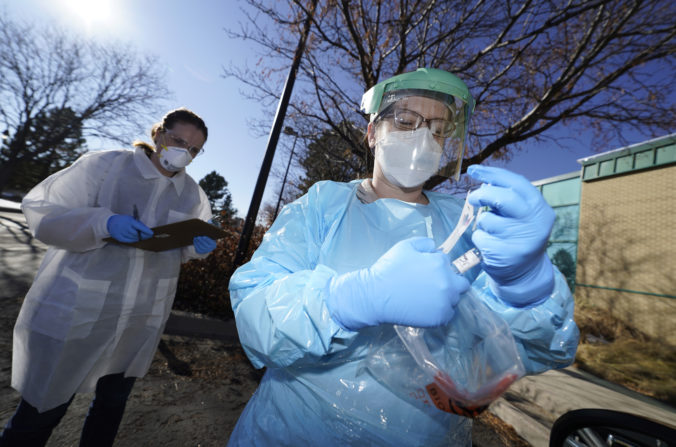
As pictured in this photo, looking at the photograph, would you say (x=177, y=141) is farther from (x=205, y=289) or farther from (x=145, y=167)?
(x=205, y=289)

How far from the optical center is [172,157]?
218cm

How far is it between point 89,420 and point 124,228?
126cm

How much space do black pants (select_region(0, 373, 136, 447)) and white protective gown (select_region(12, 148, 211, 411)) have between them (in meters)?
0.09

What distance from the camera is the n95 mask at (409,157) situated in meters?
1.26

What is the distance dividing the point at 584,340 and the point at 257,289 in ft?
33.0

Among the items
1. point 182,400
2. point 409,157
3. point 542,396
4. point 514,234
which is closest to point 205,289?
point 182,400

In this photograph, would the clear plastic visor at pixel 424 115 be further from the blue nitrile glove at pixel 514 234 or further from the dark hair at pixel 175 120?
the dark hair at pixel 175 120

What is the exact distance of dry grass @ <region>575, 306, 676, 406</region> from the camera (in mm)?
5505

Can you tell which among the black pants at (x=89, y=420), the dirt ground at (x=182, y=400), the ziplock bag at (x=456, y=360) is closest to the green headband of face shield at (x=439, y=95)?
the ziplock bag at (x=456, y=360)

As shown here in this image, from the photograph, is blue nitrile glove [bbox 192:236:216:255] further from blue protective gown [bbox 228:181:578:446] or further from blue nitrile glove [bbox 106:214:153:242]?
blue protective gown [bbox 228:181:578:446]

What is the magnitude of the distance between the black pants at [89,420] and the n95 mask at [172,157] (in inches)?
59.1

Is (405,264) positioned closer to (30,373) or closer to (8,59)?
(30,373)

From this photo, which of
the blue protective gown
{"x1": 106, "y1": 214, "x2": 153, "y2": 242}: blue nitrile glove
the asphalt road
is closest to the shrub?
the asphalt road

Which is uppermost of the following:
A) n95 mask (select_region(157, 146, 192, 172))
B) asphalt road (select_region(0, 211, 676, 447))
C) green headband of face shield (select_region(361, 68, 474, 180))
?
green headband of face shield (select_region(361, 68, 474, 180))
